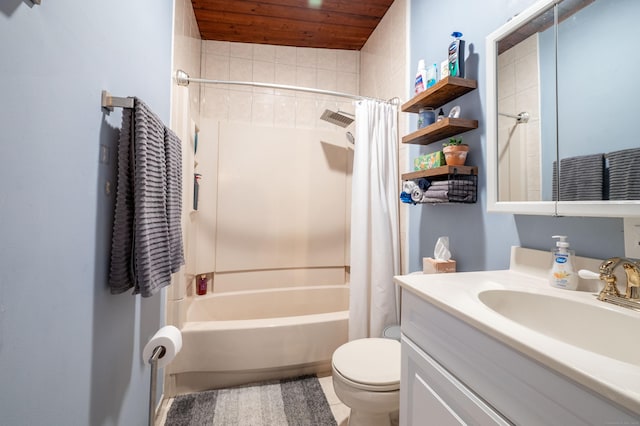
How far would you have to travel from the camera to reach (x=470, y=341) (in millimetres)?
603

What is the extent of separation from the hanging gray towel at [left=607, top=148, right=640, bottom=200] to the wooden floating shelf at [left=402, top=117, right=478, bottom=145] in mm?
519

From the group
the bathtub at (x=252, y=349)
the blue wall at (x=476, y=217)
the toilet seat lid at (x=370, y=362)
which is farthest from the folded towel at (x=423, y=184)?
the bathtub at (x=252, y=349)

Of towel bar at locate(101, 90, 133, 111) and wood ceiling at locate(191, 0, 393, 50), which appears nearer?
towel bar at locate(101, 90, 133, 111)

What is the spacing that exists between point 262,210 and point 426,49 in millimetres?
1647

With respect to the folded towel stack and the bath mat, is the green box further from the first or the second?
the bath mat

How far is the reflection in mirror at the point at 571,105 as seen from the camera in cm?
69

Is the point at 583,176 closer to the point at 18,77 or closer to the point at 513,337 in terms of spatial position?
the point at 513,337

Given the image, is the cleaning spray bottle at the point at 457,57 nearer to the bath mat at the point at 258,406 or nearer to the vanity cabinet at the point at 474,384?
the vanity cabinet at the point at 474,384

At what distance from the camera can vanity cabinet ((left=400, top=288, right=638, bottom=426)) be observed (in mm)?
413

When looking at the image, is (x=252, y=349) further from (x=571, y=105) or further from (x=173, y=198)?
(x=571, y=105)

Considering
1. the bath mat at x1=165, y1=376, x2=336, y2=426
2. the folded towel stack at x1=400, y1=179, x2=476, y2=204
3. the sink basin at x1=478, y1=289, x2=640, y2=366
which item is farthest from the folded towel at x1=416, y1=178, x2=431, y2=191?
the bath mat at x1=165, y1=376, x2=336, y2=426

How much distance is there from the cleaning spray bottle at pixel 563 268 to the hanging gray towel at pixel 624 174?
0.17 meters

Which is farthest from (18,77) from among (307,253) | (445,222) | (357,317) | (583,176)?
(307,253)

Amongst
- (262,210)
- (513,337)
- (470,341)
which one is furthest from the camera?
(262,210)
